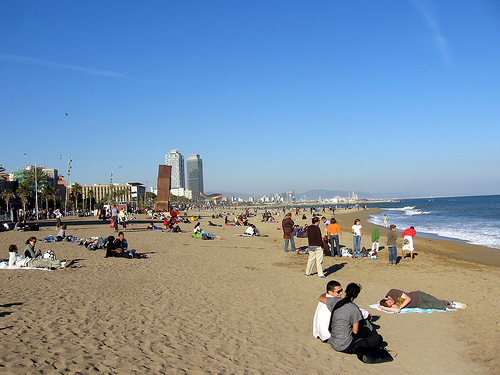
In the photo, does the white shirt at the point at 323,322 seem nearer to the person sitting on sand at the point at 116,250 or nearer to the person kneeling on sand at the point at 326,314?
the person kneeling on sand at the point at 326,314

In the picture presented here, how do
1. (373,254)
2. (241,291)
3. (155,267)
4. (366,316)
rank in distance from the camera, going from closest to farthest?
(366,316)
(241,291)
(155,267)
(373,254)

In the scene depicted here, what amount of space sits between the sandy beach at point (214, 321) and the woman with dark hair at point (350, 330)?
7.3 inches

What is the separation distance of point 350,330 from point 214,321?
7.57 ft

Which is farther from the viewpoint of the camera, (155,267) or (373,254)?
(373,254)

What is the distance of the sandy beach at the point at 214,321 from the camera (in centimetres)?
481

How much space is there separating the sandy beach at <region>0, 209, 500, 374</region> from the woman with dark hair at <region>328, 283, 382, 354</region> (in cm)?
19

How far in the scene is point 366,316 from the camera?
19.6 feet

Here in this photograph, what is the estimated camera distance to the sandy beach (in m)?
4.81

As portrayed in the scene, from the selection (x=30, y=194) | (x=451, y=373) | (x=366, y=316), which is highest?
(x=30, y=194)

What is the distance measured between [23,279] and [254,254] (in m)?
8.20

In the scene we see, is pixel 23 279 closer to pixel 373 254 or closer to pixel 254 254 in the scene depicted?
pixel 254 254

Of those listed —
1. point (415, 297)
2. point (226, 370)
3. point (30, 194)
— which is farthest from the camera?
point (30, 194)

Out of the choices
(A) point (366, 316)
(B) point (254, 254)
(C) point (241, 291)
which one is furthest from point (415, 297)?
(B) point (254, 254)

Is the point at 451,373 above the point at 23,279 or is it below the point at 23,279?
below
